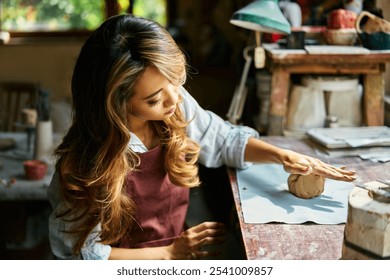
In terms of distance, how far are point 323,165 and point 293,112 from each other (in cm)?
52

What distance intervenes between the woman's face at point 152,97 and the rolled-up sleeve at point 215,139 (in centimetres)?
25

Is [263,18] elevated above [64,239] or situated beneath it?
elevated above

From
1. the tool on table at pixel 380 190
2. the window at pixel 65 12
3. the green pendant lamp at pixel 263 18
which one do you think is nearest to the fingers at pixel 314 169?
the tool on table at pixel 380 190

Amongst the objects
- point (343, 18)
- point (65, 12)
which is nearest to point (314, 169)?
point (343, 18)

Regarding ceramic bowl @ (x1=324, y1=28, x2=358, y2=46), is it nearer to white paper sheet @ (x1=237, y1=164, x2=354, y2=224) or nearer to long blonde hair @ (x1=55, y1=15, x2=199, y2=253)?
white paper sheet @ (x1=237, y1=164, x2=354, y2=224)

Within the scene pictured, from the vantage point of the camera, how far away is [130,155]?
4.44 ft

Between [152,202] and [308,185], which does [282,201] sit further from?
[152,202]

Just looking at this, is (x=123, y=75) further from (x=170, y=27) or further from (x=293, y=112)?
(x=170, y=27)

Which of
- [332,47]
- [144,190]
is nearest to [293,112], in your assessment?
[332,47]

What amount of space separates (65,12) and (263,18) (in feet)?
8.39

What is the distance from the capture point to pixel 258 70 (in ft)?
6.88

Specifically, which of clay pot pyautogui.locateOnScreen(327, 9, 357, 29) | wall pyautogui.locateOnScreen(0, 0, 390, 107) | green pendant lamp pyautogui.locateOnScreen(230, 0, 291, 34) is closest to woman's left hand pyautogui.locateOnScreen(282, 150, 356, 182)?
green pendant lamp pyautogui.locateOnScreen(230, 0, 291, 34)

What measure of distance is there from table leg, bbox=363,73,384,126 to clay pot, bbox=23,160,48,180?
1.12 m

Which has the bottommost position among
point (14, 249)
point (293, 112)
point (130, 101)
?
point (14, 249)
